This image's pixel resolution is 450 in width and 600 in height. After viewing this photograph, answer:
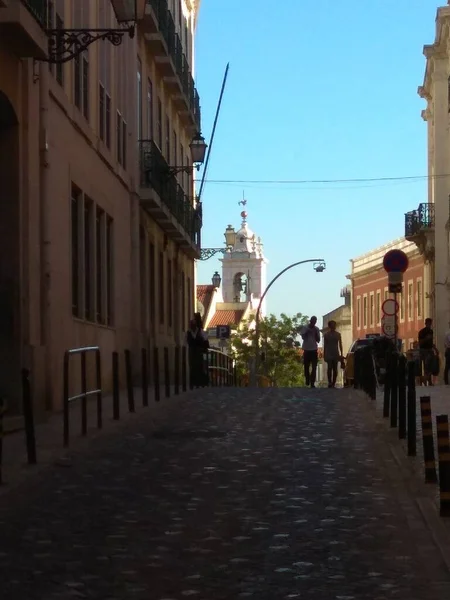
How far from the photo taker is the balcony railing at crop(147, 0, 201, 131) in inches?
1388

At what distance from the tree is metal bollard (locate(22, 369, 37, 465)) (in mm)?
65709

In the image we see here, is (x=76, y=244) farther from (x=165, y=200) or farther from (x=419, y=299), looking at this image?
(x=419, y=299)

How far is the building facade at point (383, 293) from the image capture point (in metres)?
71.4

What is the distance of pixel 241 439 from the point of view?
16219mm

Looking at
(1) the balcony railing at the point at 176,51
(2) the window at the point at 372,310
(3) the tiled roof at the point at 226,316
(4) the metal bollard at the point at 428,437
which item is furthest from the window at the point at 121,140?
(3) the tiled roof at the point at 226,316

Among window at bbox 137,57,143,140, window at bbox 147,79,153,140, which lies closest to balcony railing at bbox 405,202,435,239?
window at bbox 147,79,153,140

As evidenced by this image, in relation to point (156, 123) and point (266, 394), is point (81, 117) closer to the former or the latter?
point (266, 394)

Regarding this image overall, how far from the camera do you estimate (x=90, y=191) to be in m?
24.9

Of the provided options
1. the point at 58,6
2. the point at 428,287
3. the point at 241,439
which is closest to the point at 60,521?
the point at 241,439

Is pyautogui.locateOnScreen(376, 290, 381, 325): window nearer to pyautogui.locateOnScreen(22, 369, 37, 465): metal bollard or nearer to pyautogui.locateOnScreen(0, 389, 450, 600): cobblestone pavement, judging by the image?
pyautogui.locateOnScreen(0, 389, 450, 600): cobblestone pavement

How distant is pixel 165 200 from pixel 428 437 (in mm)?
→ 24571

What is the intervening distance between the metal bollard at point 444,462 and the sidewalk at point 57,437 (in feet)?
12.2

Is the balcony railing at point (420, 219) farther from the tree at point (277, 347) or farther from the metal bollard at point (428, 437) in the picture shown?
the metal bollard at point (428, 437)

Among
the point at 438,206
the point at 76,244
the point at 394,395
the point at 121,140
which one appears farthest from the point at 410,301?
the point at 394,395
